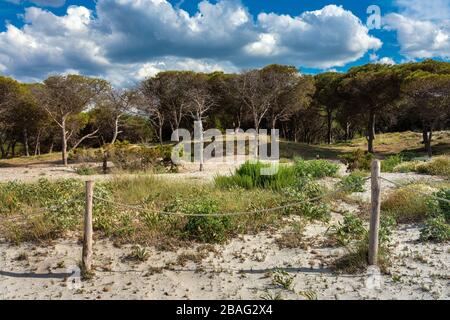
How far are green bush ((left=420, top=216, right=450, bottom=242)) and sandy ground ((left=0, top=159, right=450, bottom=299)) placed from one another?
0.42ft

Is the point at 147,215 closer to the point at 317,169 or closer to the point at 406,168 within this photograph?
the point at 317,169

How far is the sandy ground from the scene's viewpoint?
14.3ft

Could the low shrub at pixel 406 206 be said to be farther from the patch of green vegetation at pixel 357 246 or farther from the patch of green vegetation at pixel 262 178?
the patch of green vegetation at pixel 262 178

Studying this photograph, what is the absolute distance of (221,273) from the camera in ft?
15.8

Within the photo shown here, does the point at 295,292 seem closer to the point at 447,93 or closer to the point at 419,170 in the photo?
the point at 419,170

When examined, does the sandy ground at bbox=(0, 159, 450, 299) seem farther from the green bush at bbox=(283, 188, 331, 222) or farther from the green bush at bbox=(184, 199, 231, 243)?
the green bush at bbox=(283, 188, 331, 222)

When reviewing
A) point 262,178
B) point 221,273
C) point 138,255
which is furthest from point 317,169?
point 138,255

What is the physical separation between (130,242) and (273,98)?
26.4m

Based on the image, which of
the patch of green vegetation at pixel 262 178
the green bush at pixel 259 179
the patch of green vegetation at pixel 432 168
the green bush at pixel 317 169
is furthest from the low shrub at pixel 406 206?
the patch of green vegetation at pixel 432 168

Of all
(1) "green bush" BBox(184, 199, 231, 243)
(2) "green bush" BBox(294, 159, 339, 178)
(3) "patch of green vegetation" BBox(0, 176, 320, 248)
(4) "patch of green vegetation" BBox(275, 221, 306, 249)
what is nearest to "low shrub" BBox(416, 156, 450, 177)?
(2) "green bush" BBox(294, 159, 339, 178)

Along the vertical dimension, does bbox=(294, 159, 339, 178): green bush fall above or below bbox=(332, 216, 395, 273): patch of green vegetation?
above
